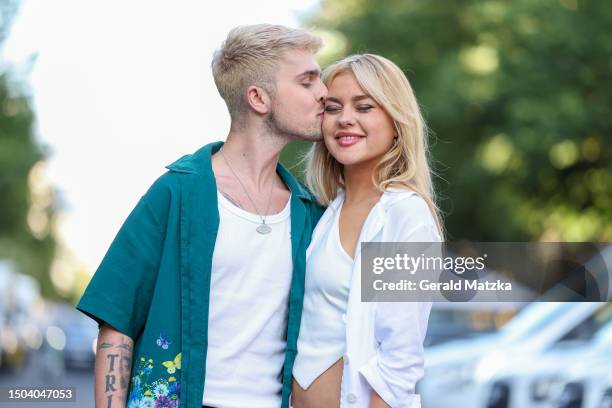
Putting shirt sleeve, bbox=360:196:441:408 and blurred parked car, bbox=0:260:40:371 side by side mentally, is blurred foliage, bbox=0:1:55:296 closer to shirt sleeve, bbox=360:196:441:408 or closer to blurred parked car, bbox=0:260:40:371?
blurred parked car, bbox=0:260:40:371

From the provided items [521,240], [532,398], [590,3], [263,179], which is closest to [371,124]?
[263,179]

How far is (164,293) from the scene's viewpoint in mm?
3787

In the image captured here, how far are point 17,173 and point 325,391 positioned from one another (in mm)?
21479

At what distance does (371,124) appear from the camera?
13.2 feet

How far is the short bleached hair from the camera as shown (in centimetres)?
413

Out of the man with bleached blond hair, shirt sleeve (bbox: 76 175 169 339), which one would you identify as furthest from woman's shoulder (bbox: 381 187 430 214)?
shirt sleeve (bbox: 76 175 169 339)

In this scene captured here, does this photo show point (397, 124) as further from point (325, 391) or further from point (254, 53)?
point (325, 391)

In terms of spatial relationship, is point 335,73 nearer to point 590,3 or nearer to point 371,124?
point 371,124

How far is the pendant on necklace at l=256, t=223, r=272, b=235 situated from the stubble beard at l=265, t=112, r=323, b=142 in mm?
409

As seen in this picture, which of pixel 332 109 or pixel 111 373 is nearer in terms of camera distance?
pixel 111 373

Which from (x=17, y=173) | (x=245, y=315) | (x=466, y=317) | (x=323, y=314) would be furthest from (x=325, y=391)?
(x=17, y=173)

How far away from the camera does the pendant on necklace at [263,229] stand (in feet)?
12.9

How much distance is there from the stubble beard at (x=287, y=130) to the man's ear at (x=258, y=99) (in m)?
0.04

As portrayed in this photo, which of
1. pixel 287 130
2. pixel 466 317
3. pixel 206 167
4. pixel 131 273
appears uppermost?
pixel 466 317
